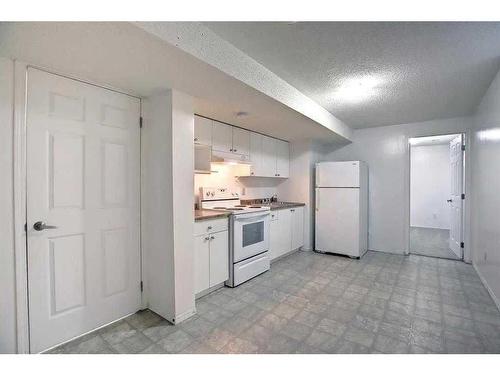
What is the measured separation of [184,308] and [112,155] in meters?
1.44

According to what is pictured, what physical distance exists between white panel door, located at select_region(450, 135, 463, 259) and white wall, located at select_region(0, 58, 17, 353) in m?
5.17

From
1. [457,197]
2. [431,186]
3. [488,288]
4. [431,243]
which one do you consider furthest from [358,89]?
[431,186]

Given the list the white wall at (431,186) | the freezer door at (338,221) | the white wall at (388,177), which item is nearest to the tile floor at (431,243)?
the white wall at (431,186)

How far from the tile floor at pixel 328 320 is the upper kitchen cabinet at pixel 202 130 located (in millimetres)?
1709

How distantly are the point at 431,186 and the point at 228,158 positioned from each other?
5949 millimetres

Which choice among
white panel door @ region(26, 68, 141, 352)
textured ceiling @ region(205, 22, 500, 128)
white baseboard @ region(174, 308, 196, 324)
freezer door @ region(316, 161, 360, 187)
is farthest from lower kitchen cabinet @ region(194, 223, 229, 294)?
freezer door @ region(316, 161, 360, 187)

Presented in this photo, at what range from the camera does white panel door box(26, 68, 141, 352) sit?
165cm

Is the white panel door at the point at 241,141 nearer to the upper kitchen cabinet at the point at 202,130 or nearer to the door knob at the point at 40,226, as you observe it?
the upper kitchen cabinet at the point at 202,130

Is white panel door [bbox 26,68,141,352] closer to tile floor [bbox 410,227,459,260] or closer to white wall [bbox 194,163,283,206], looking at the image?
white wall [bbox 194,163,283,206]

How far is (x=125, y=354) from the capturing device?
1641 millimetres

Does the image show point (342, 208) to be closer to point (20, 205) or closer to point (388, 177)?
point (388, 177)

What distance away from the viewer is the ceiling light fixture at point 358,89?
2.35 metres
